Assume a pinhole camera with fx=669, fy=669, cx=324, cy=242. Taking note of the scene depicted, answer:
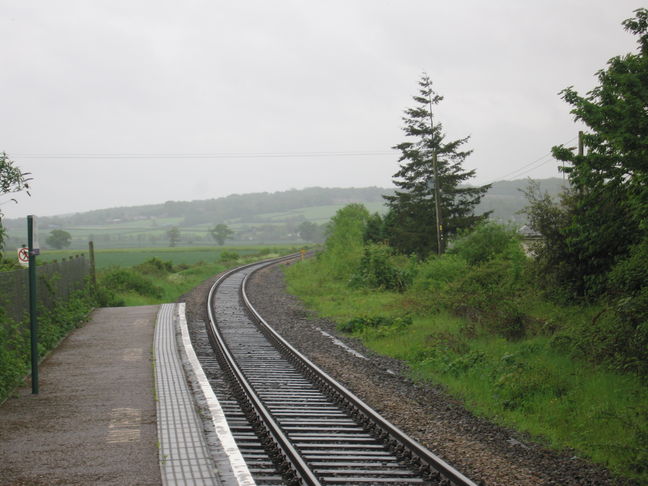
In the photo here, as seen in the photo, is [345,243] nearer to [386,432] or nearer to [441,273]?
[441,273]

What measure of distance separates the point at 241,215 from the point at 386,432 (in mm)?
169582

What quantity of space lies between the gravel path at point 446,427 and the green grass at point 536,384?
348 millimetres

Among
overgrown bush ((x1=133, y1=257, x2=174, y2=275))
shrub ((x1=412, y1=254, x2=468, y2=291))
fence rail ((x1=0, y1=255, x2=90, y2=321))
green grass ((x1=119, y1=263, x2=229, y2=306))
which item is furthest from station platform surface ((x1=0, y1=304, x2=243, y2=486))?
overgrown bush ((x1=133, y1=257, x2=174, y2=275))

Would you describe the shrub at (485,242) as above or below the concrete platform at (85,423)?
above

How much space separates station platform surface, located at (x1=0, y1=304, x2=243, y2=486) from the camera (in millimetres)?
7547

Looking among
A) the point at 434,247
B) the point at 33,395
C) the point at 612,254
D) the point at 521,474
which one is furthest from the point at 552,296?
the point at 434,247

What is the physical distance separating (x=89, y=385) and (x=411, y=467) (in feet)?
23.2

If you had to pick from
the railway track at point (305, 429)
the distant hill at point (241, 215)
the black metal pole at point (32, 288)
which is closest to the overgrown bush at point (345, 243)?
the railway track at point (305, 429)

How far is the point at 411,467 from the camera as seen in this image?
7961 millimetres

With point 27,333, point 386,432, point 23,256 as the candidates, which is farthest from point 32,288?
point 386,432

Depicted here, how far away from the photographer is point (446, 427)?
31.9ft

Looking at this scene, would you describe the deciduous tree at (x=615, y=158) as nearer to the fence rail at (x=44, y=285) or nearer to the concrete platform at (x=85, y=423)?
the concrete platform at (x=85, y=423)

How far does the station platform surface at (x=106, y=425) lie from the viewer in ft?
24.8

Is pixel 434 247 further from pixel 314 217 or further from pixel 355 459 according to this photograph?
pixel 314 217
